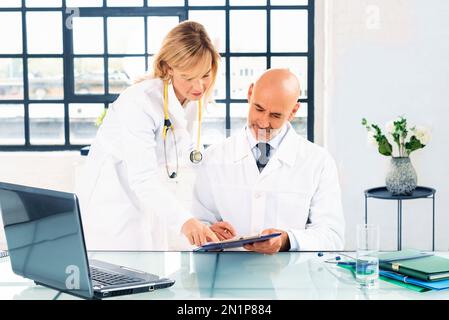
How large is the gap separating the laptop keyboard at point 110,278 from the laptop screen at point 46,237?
0.10 meters

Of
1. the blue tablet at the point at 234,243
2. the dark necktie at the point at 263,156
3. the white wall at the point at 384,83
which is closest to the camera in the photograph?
the blue tablet at the point at 234,243

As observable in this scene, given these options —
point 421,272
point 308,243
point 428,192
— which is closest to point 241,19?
point 428,192

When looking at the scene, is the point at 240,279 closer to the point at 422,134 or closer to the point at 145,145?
the point at 145,145

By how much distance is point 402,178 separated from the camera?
13.6 feet

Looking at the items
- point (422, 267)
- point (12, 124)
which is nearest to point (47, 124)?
point (12, 124)

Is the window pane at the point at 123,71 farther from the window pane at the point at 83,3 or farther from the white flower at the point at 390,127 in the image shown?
the white flower at the point at 390,127

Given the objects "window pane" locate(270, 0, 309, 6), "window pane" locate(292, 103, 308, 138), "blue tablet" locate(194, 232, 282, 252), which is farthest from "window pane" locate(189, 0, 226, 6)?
"blue tablet" locate(194, 232, 282, 252)

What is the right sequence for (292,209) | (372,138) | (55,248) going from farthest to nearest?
(372,138)
(292,209)
(55,248)

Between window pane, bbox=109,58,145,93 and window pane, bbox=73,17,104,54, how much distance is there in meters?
0.14

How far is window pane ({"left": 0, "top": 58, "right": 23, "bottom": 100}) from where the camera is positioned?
5250 millimetres

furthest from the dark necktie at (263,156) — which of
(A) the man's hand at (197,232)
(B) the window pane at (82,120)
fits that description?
(B) the window pane at (82,120)

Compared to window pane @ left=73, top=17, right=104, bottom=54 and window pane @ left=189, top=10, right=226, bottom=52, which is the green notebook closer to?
window pane @ left=189, top=10, right=226, bottom=52

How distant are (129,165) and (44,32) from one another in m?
2.85

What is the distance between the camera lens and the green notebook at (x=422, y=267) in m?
1.82
